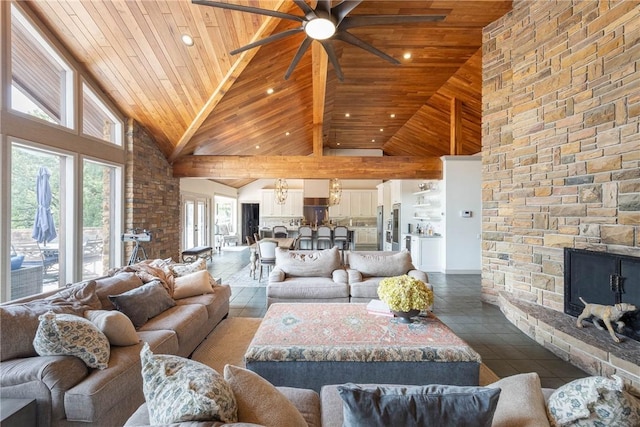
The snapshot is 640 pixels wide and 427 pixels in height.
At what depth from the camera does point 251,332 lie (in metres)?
3.31

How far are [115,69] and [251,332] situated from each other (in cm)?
392

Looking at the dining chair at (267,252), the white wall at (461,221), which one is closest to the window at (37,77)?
the dining chair at (267,252)

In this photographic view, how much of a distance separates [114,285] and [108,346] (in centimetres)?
89

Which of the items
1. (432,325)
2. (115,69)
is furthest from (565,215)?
(115,69)

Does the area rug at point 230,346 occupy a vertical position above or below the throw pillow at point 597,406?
below

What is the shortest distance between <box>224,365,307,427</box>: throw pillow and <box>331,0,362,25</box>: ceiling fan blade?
9.24 ft

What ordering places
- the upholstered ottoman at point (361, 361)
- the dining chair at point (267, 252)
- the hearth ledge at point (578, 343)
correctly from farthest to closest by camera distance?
1. the dining chair at point (267, 252)
2. the hearth ledge at point (578, 343)
3. the upholstered ottoman at point (361, 361)

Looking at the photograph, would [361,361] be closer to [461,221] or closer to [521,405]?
[521,405]

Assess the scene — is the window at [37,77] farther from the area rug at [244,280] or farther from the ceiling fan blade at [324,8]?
the area rug at [244,280]

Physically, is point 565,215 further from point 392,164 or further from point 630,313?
point 392,164

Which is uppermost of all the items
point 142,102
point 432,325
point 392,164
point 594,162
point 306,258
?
point 142,102

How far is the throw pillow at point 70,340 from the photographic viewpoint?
5.48 ft

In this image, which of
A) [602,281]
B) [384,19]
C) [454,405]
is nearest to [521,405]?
[454,405]

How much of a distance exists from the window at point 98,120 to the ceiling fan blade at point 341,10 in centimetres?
362
